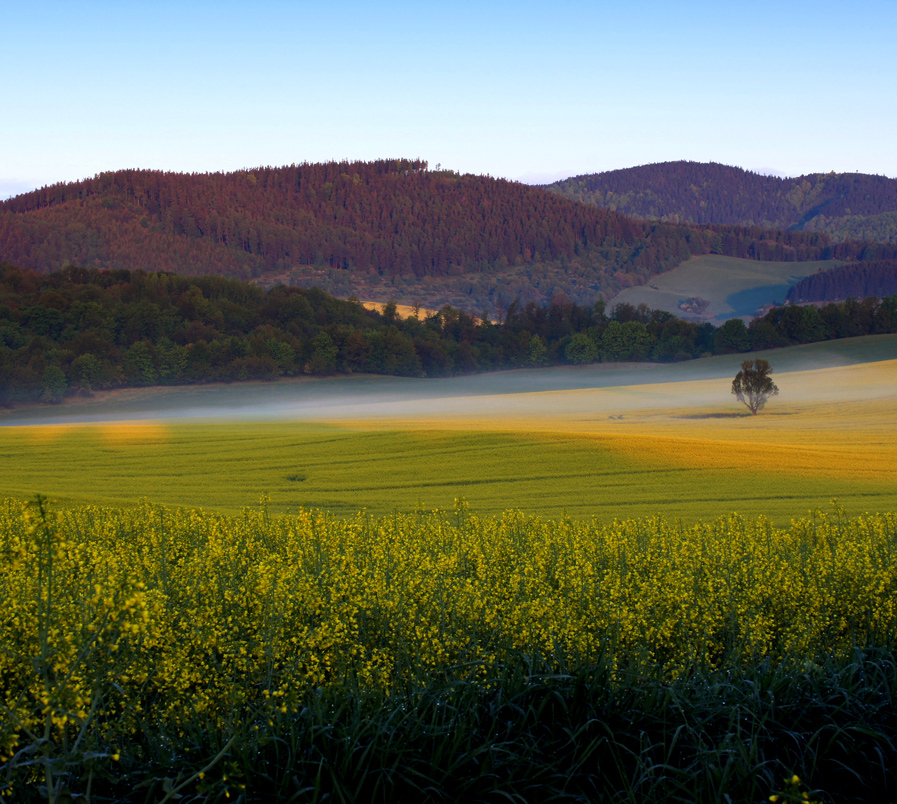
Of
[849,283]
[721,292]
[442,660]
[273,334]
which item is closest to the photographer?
[442,660]

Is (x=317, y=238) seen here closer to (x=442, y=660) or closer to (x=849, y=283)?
(x=849, y=283)

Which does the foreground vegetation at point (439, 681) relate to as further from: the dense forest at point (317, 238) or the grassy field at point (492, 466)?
the dense forest at point (317, 238)

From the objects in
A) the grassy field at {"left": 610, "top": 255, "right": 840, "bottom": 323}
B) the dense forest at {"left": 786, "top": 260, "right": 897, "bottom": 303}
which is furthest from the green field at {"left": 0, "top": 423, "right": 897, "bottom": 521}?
the dense forest at {"left": 786, "top": 260, "right": 897, "bottom": 303}

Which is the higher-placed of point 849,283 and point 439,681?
point 849,283

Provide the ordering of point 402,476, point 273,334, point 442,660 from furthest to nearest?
point 273,334 < point 402,476 < point 442,660

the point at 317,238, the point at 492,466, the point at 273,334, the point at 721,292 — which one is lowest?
the point at 492,466

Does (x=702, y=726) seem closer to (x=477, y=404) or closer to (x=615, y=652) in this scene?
(x=615, y=652)

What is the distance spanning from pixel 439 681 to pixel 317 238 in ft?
574

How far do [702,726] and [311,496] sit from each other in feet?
46.9

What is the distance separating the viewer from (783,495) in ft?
53.1

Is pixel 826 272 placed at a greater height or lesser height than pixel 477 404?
greater

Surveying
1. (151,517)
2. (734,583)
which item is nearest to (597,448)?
(151,517)

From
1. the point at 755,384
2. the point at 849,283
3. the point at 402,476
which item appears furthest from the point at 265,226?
the point at 402,476

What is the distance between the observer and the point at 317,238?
174m
